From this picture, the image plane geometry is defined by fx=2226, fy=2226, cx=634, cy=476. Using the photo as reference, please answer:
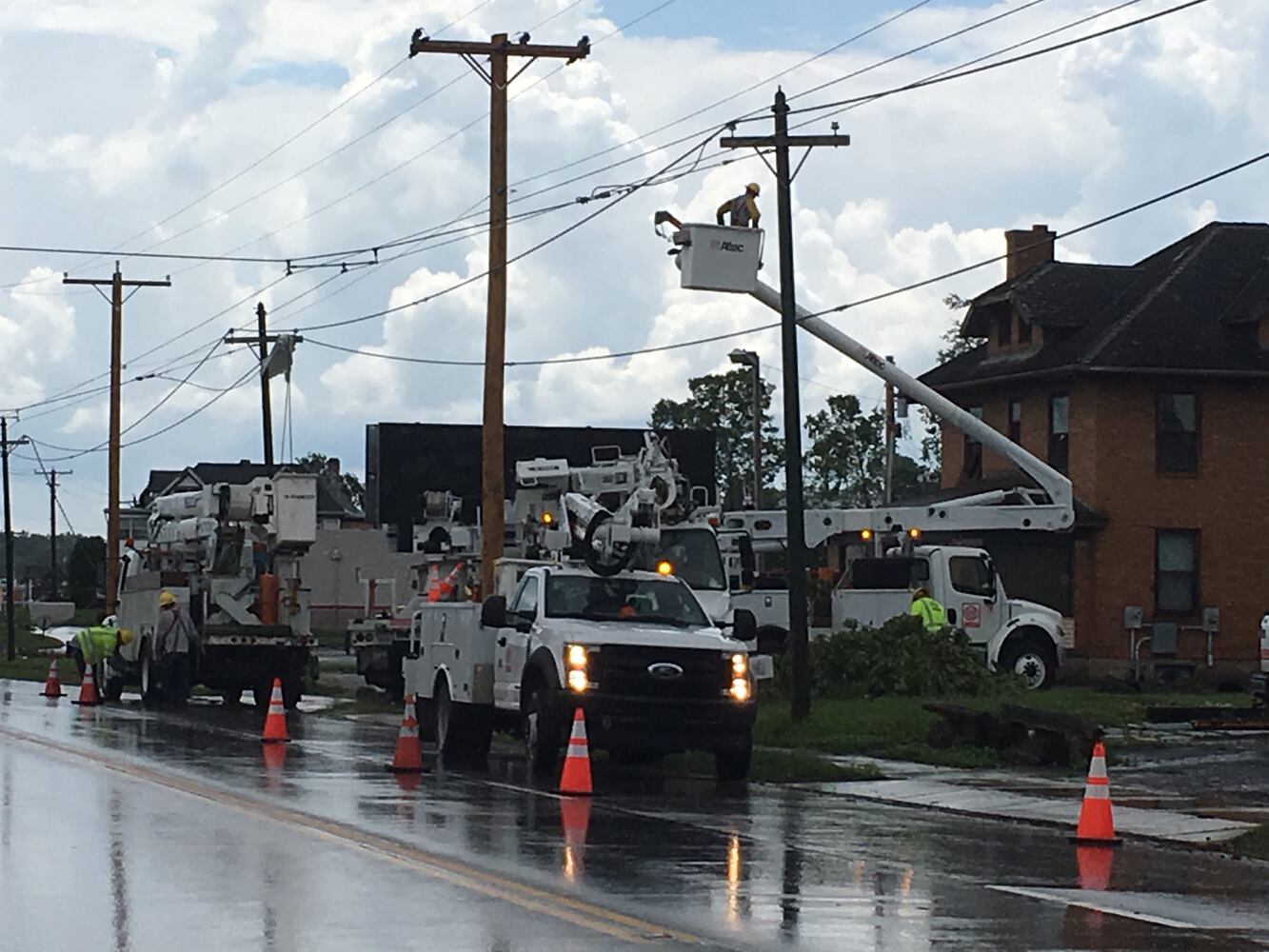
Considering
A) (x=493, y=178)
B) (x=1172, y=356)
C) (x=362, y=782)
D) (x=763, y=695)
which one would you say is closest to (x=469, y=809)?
(x=362, y=782)

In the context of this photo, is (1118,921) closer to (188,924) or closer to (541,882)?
(541,882)

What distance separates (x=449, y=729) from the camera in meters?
24.4

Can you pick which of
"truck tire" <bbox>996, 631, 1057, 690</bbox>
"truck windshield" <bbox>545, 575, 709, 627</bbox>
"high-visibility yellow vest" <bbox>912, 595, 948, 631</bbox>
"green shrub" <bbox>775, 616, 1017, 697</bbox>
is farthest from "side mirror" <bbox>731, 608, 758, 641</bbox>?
"truck tire" <bbox>996, 631, 1057, 690</bbox>

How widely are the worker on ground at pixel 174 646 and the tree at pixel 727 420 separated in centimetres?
6264

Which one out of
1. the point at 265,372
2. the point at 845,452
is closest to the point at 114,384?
the point at 265,372

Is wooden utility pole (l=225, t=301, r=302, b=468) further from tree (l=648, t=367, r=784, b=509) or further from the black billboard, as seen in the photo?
tree (l=648, t=367, r=784, b=509)

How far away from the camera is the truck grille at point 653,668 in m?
21.1

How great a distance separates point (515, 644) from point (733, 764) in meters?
2.58

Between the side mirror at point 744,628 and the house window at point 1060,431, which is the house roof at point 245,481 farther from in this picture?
the side mirror at point 744,628

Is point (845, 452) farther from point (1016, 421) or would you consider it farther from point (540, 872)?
point (540, 872)

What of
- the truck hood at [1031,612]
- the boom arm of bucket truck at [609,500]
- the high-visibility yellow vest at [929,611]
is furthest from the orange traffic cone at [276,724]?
the truck hood at [1031,612]

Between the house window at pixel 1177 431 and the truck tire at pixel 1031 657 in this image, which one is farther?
the house window at pixel 1177 431

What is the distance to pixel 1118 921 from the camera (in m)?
12.1

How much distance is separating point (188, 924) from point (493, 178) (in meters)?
23.4
